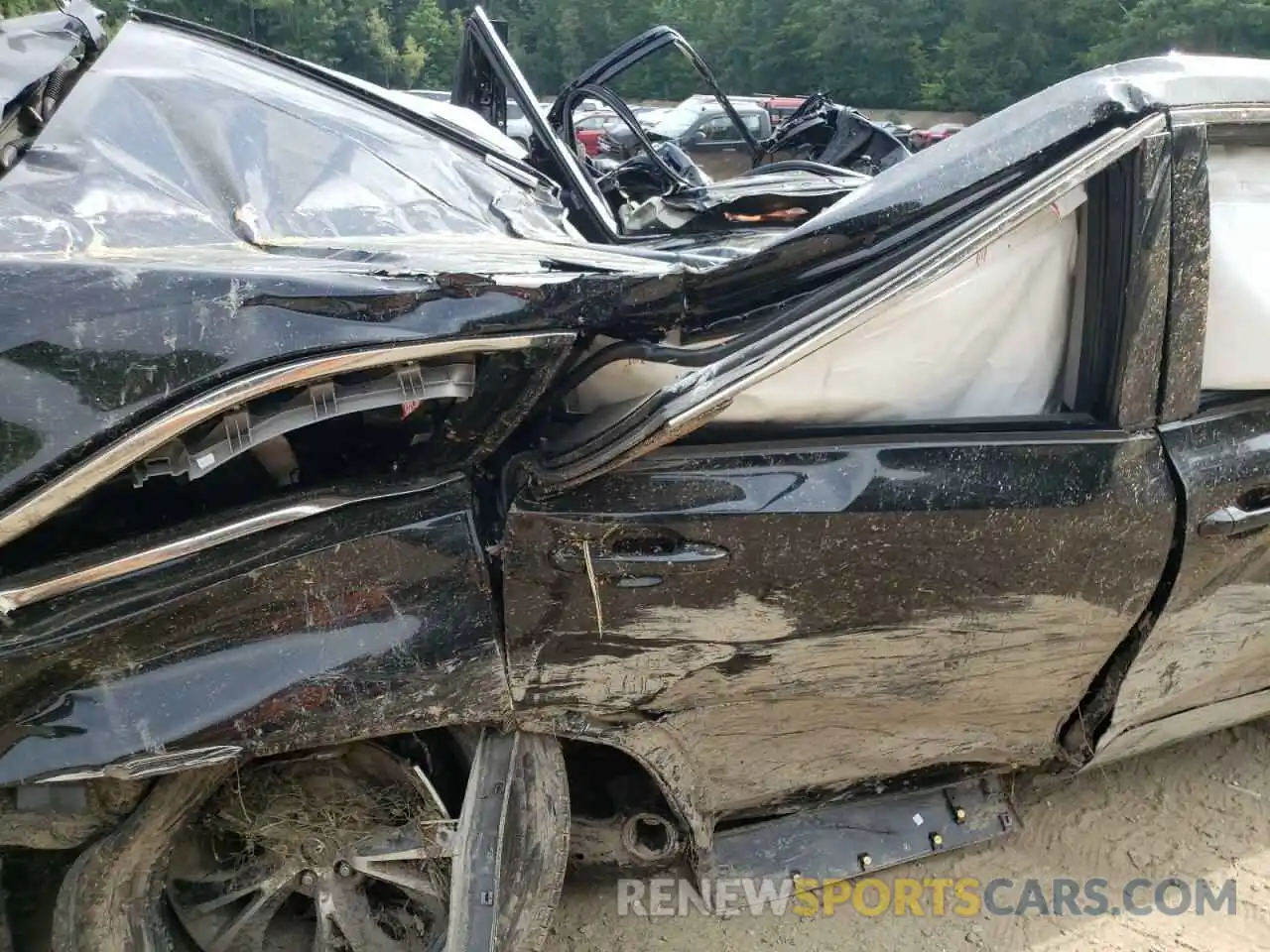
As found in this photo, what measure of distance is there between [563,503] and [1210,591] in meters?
1.37

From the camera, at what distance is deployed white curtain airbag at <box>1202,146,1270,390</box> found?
181cm

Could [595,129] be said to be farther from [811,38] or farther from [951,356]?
[811,38]

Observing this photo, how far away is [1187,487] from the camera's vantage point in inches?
70.3

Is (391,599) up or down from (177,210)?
down

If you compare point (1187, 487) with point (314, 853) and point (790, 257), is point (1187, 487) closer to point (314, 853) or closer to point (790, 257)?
point (790, 257)

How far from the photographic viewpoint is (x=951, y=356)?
1.78 metres

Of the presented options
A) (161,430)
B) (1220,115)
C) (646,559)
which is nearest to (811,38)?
(1220,115)

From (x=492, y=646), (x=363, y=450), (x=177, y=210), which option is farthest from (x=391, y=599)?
(x=177, y=210)

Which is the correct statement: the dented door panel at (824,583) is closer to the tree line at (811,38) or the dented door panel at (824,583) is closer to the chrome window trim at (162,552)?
the chrome window trim at (162,552)

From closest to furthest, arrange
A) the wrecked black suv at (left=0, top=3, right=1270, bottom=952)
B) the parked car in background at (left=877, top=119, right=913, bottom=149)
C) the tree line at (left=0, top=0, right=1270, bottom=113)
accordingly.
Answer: the wrecked black suv at (left=0, top=3, right=1270, bottom=952), the parked car in background at (left=877, top=119, right=913, bottom=149), the tree line at (left=0, top=0, right=1270, bottom=113)

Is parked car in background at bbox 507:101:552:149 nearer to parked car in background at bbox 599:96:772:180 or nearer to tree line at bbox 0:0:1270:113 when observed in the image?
parked car in background at bbox 599:96:772:180

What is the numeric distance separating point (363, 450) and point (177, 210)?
54cm

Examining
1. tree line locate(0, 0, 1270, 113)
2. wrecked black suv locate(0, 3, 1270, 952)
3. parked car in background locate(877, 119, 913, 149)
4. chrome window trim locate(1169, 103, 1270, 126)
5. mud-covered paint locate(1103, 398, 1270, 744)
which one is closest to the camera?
wrecked black suv locate(0, 3, 1270, 952)

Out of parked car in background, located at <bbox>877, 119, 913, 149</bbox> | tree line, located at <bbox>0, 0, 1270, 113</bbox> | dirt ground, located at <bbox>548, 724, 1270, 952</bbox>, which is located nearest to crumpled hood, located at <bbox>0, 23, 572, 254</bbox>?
dirt ground, located at <bbox>548, 724, 1270, 952</bbox>
